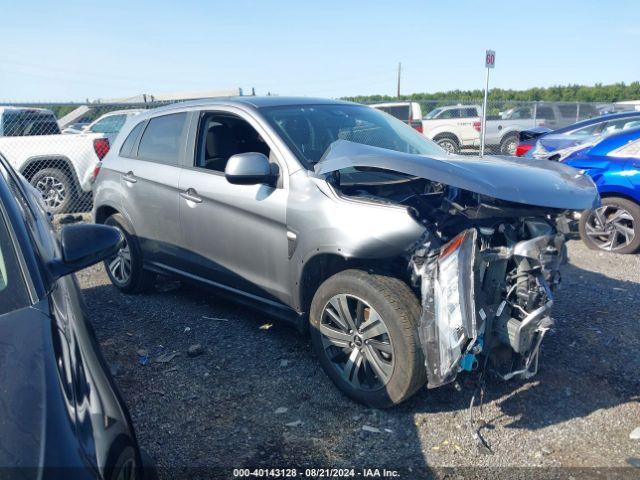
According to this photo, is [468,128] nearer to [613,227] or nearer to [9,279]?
[613,227]

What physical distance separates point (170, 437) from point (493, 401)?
1.98 m

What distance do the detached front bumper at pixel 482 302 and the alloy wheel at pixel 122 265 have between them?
3.19 meters

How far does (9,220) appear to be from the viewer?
2.18 m

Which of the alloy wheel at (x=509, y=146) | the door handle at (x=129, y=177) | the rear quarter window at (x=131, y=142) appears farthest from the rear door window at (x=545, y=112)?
the door handle at (x=129, y=177)

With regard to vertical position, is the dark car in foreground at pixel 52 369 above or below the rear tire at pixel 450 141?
above

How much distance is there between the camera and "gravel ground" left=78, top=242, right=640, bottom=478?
2.96m

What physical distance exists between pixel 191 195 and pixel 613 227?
5.15m

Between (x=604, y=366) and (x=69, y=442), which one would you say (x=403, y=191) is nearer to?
(x=604, y=366)

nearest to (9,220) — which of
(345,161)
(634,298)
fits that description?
(345,161)

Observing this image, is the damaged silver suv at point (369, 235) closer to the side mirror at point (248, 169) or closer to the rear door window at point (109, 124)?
the side mirror at point (248, 169)

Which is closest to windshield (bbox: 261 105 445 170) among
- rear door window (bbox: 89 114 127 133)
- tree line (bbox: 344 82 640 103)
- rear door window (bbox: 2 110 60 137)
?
rear door window (bbox: 2 110 60 137)

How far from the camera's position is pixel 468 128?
18797 millimetres

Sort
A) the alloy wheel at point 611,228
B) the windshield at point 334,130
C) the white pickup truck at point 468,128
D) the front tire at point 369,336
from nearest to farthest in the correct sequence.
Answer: the front tire at point 369,336 → the windshield at point 334,130 → the alloy wheel at point 611,228 → the white pickup truck at point 468,128

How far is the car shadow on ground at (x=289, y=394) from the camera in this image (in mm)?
3020
